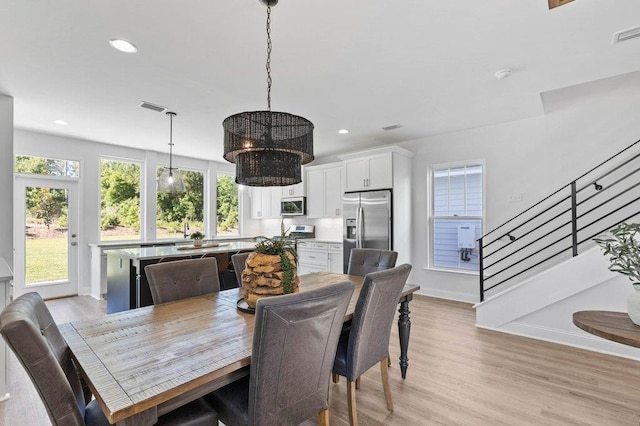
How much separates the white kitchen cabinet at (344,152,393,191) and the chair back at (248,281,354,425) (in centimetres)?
369

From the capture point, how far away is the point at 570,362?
2.79m

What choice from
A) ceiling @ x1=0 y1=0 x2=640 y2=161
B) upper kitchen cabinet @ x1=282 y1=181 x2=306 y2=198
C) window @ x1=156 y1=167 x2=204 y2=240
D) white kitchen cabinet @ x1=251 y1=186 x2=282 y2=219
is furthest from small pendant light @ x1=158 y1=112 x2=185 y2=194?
white kitchen cabinet @ x1=251 y1=186 x2=282 y2=219

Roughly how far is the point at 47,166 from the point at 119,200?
45.1 inches

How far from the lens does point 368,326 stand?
1.86 metres

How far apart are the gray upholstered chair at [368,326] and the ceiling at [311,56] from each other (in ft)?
5.81

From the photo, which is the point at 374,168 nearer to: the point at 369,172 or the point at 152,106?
the point at 369,172

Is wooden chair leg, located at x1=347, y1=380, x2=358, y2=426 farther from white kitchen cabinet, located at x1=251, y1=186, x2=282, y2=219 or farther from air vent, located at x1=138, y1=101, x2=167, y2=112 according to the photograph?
white kitchen cabinet, located at x1=251, y1=186, x2=282, y2=219

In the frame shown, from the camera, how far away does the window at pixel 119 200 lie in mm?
5602

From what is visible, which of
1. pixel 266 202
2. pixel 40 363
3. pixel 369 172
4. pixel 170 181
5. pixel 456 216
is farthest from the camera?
pixel 266 202

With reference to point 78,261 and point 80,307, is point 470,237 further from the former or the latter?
point 78,261

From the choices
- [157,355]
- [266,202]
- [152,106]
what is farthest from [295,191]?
[157,355]

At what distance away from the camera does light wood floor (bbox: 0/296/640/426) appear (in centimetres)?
204

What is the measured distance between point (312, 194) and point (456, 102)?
343 centimetres

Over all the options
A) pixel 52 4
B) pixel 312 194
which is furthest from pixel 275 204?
pixel 52 4
